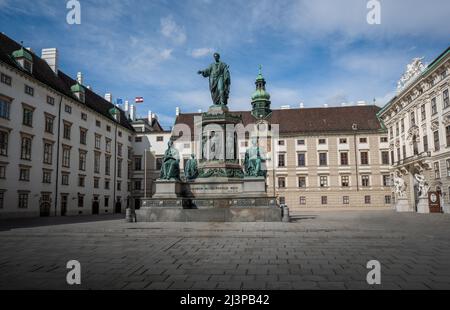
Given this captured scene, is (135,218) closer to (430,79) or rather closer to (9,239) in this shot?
(9,239)

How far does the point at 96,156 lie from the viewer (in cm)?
4691

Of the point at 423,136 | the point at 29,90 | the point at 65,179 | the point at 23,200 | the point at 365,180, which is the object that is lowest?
the point at 23,200

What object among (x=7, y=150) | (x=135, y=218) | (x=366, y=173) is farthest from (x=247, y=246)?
(x=366, y=173)

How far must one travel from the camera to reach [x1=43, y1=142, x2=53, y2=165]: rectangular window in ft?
120

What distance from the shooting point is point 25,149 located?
3341 centimetres

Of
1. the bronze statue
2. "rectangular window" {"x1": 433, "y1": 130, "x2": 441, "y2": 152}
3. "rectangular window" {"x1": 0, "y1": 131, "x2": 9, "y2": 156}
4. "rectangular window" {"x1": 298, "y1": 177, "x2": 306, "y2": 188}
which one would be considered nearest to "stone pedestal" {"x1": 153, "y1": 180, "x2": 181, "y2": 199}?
the bronze statue

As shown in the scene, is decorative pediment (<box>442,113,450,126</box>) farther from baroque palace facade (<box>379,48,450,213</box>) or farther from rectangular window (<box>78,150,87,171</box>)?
rectangular window (<box>78,150,87,171</box>)

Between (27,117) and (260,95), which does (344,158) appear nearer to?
(260,95)

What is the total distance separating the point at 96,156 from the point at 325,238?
39.7 metres

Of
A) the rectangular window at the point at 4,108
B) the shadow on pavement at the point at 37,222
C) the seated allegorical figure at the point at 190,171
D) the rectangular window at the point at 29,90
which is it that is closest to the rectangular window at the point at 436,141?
the seated allegorical figure at the point at 190,171

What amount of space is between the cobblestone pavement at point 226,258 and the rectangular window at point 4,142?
1920 cm

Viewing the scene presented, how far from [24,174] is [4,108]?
6231 millimetres

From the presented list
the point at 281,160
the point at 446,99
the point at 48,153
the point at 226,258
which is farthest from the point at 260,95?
the point at 226,258

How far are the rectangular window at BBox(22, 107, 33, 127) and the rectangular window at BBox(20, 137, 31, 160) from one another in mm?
1446
